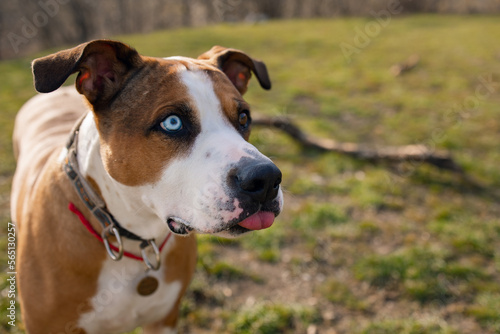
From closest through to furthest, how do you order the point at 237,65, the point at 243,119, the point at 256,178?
the point at 256,178 → the point at 243,119 → the point at 237,65

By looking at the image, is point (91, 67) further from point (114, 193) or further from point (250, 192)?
point (250, 192)

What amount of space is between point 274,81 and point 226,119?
847 centimetres

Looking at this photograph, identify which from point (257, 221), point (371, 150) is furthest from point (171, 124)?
point (371, 150)

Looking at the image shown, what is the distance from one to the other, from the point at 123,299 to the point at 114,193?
654 millimetres

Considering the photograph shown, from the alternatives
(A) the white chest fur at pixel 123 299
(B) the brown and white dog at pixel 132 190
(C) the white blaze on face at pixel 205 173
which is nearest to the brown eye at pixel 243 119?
(B) the brown and white dog at pixel 132 190

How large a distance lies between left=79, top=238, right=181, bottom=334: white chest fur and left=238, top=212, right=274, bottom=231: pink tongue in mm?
843

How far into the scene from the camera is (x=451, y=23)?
1697cm

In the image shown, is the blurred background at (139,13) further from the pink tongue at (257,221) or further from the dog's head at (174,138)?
the pink tongue at (257,221)

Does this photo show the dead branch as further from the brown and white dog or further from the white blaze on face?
the white blaze on face

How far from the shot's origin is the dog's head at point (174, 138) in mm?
2168

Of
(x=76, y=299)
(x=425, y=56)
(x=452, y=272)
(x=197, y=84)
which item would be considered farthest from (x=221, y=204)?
(x=425, y=56)

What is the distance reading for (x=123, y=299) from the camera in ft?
8.91

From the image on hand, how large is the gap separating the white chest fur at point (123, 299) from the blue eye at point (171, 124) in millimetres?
869

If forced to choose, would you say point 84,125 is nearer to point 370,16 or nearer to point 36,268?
point 36,268
